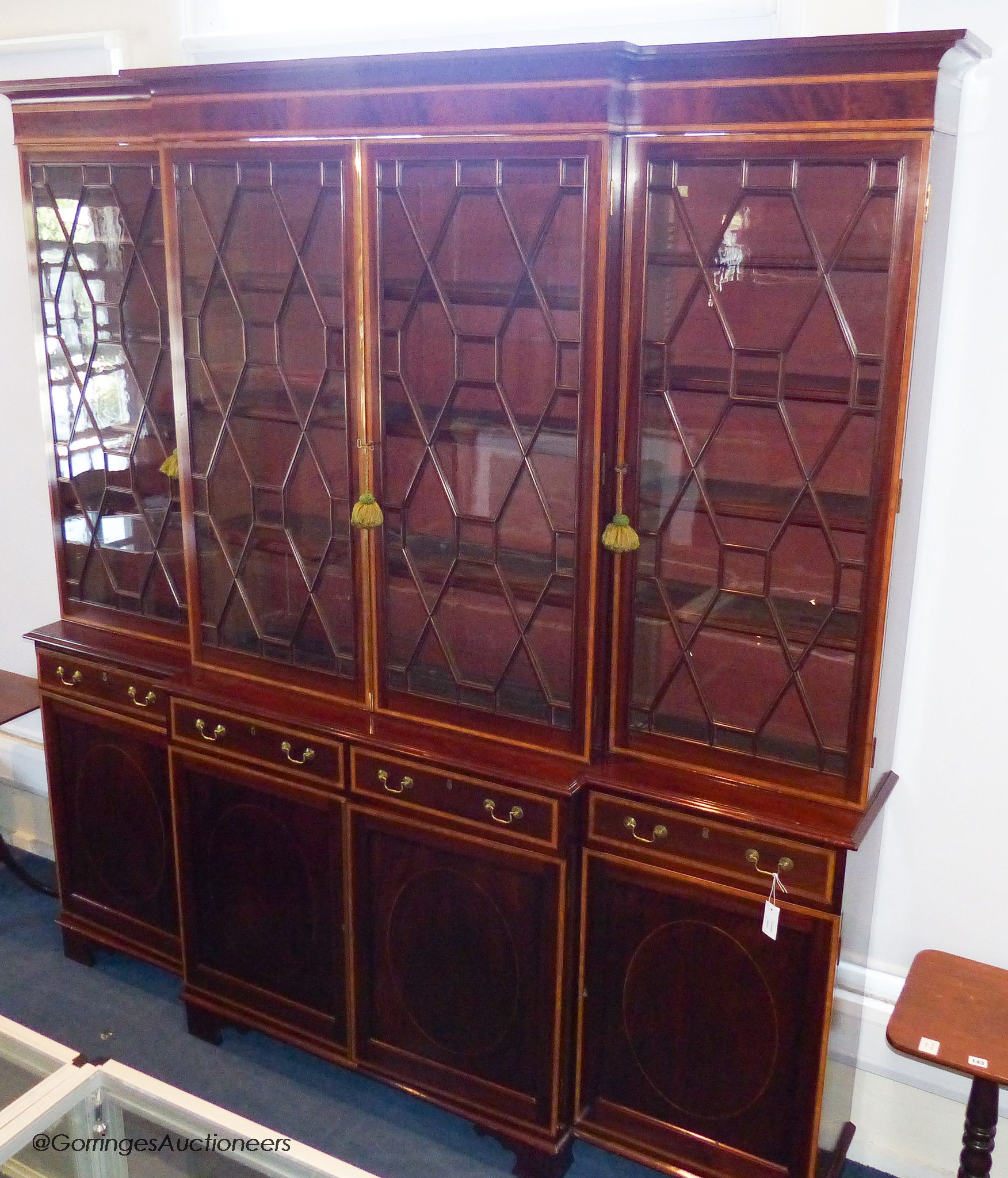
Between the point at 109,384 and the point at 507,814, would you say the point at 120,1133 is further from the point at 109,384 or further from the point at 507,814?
the point at 109,384

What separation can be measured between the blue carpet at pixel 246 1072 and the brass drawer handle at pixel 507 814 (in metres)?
0.77

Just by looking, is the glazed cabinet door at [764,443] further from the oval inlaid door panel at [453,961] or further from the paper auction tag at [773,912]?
the oval inlaid door panel at [453,961]

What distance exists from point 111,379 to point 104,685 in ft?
2.36

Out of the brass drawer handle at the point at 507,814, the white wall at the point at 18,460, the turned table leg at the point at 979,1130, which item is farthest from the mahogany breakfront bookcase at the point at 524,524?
the white wall at the point at 18,460

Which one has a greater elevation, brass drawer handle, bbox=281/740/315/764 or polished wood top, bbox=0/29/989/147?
polished wood top, bbox=0/29/989/147

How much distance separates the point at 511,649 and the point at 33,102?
163 cm

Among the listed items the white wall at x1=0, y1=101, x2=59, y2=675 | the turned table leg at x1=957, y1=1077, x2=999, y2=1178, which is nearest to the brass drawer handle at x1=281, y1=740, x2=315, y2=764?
the white wall at x1=0, y1=101, x2=59, y2=675

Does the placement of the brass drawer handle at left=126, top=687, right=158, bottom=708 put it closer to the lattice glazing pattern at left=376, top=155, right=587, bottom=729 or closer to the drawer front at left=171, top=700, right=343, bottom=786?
the drawer front at left=171, top=700, right=343, bottom=786

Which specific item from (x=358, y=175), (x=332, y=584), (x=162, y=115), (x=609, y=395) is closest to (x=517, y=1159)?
(x=332, y=584)

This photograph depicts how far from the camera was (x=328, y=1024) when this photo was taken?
2.54 metres

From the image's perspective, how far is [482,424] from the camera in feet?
6.96

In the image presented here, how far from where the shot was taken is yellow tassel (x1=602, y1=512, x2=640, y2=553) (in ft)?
6.62

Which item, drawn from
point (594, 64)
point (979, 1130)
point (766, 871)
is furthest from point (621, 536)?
point (979, 1130)

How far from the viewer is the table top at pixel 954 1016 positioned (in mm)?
1875
